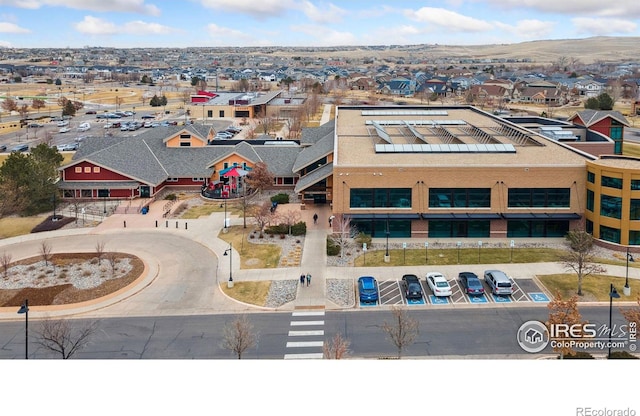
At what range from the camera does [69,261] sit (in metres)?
38.8

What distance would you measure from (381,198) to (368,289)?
1309 centimetres

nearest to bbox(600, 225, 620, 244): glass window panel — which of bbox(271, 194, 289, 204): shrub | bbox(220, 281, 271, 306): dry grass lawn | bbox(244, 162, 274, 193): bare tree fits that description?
bbox(220, 281, 271, 306): dry grass lawn

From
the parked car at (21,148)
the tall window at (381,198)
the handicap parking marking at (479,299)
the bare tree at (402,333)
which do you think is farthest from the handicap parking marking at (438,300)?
the parked car at (21,148)

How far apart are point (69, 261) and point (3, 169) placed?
59.9 feet

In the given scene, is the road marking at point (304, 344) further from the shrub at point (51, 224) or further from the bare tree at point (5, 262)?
the shrub at point (51, 224)

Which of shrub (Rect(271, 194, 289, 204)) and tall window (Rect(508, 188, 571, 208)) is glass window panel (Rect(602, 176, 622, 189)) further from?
shrub (Rect(271, 194, 289, 204))

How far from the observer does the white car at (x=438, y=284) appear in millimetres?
31578

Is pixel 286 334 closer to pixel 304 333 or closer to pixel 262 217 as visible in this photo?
pixel 304 333

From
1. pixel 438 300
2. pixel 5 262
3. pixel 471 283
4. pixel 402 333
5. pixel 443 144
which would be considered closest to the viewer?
pixel 402 333

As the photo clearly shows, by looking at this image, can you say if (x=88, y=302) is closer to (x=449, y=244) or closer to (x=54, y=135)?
(x=449, y=244)

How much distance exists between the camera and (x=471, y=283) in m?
32.2

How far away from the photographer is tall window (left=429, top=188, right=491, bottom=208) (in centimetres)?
4303

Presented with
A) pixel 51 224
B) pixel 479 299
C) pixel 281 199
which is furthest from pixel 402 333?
pixel 51 224

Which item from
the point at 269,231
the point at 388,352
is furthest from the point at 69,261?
the point at 388,352
